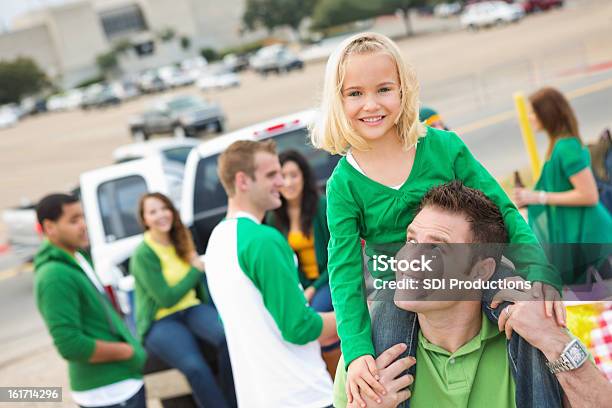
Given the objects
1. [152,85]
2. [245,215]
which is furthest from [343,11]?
[245,215]

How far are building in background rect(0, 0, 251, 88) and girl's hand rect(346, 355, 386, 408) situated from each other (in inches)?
4520

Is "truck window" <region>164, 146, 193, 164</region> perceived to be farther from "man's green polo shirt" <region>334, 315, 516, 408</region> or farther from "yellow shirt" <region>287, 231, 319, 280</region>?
"man's green polo shirt" <region>334, 315, 516, 408</region>

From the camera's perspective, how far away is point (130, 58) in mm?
119750

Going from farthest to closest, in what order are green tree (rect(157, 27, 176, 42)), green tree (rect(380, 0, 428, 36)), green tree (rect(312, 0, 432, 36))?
green tree (rect(157, 27, 176, 42)), green tree (rect(312, 0, 432, 36)), green tree (rect(380, 0, 428, 36))

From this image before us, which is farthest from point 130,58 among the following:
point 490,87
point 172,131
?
point 490,87

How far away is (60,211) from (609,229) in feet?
10.6

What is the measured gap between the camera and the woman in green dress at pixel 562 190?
15.4 feet

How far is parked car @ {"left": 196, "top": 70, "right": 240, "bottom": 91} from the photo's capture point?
54125mm

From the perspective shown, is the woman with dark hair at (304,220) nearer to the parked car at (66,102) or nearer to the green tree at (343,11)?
the green tree at (343,11)

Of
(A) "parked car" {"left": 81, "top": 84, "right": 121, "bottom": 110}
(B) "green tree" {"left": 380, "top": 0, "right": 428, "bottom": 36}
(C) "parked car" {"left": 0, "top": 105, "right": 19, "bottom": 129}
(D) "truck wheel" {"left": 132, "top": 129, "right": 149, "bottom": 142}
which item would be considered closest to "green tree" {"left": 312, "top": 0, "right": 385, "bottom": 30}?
(B) "green tree" {"left": 380, "top": 0, "right": 428, "bottom": 36}

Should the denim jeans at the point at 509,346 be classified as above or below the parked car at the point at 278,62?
above

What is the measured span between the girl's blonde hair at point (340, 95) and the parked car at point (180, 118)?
89.9 ft

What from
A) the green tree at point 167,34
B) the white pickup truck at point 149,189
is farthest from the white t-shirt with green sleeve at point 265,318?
the green tree at point 167,34

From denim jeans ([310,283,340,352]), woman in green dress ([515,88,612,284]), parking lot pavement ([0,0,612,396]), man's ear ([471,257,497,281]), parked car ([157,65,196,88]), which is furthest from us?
parked car ([157,65,196,88])
